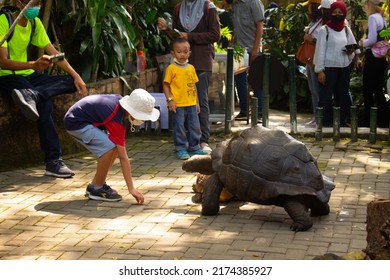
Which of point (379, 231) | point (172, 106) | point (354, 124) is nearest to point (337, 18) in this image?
point (354, 124)

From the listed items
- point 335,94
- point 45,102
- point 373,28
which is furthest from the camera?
point 335,94

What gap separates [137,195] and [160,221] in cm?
52

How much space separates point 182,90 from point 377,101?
3075mm

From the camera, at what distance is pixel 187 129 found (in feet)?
36.2

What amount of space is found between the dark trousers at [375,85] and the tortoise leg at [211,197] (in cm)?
465

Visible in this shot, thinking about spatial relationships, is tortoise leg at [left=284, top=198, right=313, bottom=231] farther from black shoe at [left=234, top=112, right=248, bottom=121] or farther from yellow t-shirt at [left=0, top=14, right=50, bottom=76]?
black shoe at [left=234, top=112, right=248, bottom=121]

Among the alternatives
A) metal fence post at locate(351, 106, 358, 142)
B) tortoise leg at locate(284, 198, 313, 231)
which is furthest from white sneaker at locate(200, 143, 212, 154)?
tortoise leg at locate(284, 198, 313, 231)

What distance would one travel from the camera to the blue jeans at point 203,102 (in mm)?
11242

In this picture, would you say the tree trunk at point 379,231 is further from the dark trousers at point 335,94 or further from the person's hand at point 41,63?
the dark trousers at point 335,94

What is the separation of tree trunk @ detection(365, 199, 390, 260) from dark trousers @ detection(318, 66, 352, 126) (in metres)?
6.04

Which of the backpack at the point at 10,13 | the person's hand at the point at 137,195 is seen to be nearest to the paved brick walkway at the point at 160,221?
the person's hand at the point at 137,195

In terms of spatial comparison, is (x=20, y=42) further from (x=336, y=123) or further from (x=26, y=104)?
(x=336, y=123)
